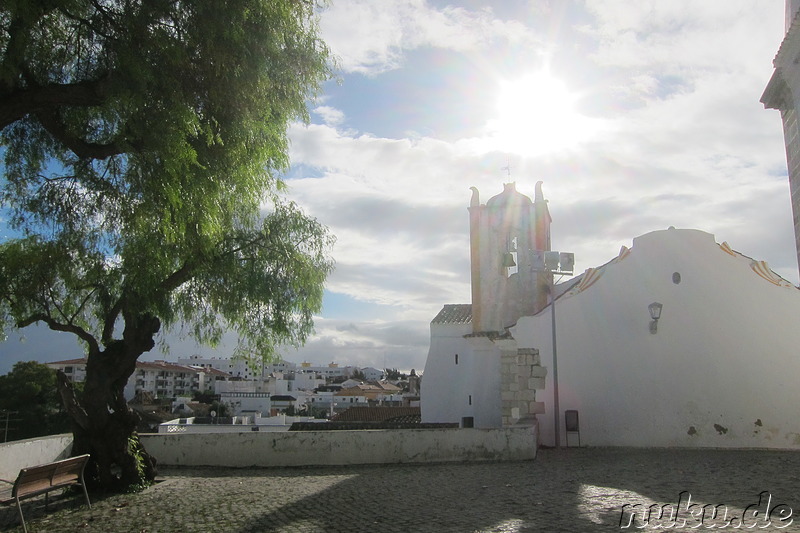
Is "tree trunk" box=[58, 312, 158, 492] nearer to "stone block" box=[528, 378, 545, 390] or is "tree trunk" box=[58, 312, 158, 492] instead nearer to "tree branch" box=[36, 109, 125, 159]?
"tree branch" box=[36, 109, 125, 159]

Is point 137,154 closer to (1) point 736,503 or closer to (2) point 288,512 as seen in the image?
(2) point 288,512

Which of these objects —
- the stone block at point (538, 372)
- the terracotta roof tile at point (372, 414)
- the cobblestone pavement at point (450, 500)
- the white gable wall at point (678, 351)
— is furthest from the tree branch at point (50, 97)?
the terracotta roof tile at point (372, 414)

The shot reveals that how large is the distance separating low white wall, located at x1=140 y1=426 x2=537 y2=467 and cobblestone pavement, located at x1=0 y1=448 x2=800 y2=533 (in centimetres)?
54

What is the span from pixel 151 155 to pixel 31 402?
124 ft

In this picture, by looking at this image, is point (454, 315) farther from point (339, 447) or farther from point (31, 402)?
point (31, 402)

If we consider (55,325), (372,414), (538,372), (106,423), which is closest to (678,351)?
(538,372)

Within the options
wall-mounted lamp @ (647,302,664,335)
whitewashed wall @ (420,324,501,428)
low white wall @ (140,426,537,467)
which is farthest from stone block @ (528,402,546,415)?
whitewashed wall @ (420,324,501,428)

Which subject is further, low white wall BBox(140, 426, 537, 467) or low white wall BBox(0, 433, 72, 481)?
low white wall BBox(140, 426, 537, 467)

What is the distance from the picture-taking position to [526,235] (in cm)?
2228

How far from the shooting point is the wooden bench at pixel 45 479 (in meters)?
6.17

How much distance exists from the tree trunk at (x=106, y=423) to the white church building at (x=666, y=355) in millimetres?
7779

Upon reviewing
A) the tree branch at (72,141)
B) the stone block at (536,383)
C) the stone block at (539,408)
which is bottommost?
the stone block at (539,408)

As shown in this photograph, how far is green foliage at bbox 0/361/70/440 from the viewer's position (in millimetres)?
35844

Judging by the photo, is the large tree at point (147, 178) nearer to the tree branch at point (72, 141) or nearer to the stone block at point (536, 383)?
the tree branch at point (72, 141)
